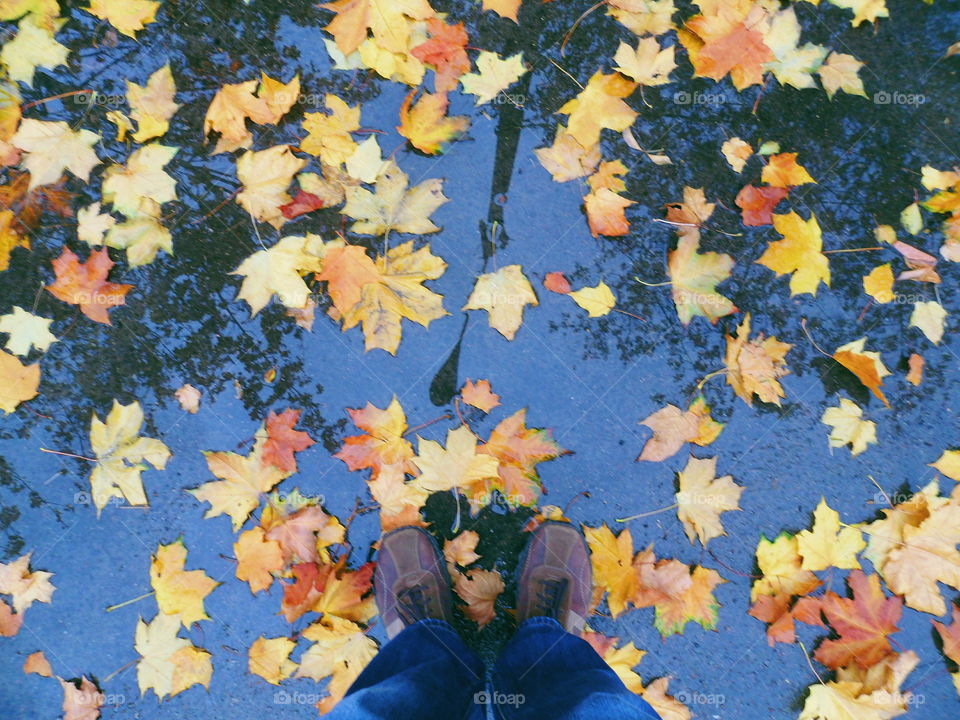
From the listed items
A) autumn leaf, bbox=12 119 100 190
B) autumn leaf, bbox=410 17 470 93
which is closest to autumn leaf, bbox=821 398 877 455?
autumn leaf, bbox=410 17 470 93

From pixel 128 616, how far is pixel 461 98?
7.49ft

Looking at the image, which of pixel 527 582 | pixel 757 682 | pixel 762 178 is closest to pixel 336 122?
pixel 762 178

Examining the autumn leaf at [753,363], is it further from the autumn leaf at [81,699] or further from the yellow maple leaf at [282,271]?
the autumn leaf at [81,699]

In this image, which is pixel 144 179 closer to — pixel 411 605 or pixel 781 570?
pixel 411 605

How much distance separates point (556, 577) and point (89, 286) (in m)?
2.02

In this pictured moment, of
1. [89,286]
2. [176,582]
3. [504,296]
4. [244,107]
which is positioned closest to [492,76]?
[504,296]

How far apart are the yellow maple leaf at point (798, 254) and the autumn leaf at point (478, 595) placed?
1.57 metres

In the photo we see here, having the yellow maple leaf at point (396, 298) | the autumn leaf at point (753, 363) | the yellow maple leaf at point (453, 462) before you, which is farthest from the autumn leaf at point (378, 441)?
the autumn leaf at point (753, 363)

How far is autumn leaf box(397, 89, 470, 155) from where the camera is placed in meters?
2.12

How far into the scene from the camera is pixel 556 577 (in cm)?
206

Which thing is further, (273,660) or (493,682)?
(273,660)

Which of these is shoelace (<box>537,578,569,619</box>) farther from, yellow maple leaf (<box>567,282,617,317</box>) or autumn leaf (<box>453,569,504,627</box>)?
yellow maple leaf (<box>567,282,617,317</box>)

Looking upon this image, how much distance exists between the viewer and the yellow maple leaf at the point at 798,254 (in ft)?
6.97

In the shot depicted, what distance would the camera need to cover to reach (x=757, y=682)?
212cm
